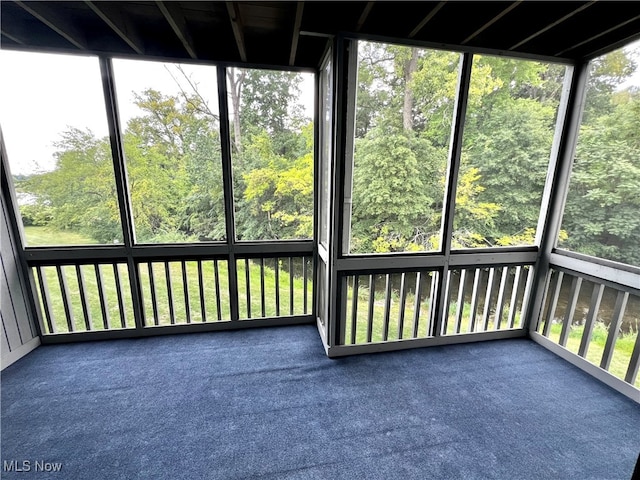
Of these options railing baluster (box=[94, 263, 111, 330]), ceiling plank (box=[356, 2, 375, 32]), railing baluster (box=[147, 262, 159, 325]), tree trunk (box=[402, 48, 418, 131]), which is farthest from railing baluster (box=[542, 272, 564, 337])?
railing baluster (box=[94, 263, 111, 330])

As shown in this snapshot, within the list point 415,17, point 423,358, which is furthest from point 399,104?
point 423,358

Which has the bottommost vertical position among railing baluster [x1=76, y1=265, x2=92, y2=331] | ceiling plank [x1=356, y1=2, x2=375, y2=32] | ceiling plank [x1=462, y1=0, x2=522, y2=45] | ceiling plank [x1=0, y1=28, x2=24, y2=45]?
railing baluster [x1=76, y1=265, x2=92, y2=331]

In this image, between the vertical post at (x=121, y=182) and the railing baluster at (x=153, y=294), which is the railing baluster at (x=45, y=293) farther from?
the railing baluster at (x=153, y=294)

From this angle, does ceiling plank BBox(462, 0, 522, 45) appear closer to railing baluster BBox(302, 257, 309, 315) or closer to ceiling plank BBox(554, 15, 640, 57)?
ceiling plank BBox(554, 15, 640, 57)

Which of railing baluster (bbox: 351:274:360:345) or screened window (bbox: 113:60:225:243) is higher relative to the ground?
screened window (bbox: 113:60:225:243)

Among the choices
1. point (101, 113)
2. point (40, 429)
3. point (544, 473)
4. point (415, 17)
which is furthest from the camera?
point (101, 113)

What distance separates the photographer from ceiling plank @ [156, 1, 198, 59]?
A: 167 centimetres

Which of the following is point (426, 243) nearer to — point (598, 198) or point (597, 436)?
point (598, 198)

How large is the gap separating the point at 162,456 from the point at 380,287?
7.51ft

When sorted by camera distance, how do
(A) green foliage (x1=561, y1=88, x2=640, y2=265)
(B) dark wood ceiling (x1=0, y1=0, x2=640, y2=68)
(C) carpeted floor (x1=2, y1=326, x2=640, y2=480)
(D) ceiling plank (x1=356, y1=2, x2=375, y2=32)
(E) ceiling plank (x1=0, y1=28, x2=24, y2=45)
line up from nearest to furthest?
(C) carpeted floor (x1=2, y1=326, x2=640, y2=480), (D) ceiling plank (x1=356, y1=2, x2=375, y2=32), (B) dark wood ceiling (x1=0, y1=0, x2=640, y2=68), (E) ceiling plank (x1=0, y1=28, x2=24, y2=45), (A) green foliage (x1=561, y1=88, x2=640, y2=265)

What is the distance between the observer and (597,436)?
1.72 metres

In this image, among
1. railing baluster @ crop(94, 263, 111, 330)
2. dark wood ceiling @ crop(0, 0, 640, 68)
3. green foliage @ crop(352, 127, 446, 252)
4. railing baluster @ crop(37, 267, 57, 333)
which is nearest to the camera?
dark wood ceiling @ crop(0, 0, 640, 68)

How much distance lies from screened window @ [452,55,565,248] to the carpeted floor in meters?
1.24

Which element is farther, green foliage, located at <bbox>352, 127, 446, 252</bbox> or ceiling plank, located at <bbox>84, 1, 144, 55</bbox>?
green foliage, located at <bbox>352, 127, 446, 252</bbox>
